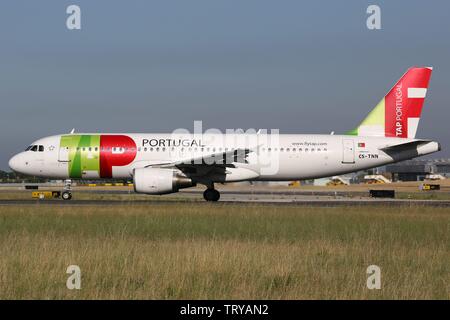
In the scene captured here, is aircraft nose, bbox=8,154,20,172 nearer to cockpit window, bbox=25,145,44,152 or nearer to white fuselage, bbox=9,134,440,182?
white fuselage, bbox=9,134,440,182

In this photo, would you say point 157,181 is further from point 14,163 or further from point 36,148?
point 14,163

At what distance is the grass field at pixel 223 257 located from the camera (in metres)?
9.98

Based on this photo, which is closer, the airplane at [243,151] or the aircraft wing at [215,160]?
the aircraft wing at [215,160]

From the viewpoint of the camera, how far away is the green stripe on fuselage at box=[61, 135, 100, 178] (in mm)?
37062

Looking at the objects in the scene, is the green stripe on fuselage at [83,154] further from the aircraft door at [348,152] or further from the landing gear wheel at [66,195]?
the aircraft door at [348,152]

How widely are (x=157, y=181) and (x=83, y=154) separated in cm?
607

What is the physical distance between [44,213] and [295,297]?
18.0 metres

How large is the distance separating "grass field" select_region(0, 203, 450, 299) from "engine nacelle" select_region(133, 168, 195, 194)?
423 inches

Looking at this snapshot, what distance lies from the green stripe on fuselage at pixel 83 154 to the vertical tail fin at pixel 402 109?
16.8m

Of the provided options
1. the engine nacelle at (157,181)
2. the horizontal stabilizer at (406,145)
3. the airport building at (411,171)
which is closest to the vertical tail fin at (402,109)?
the horizontal stabilizer at (406,145)

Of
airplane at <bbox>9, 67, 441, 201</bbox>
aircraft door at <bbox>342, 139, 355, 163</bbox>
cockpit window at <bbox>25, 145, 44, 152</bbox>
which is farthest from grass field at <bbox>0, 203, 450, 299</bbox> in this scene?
aircraft door at <bbox>342, 139, 355, 163</bbox>
